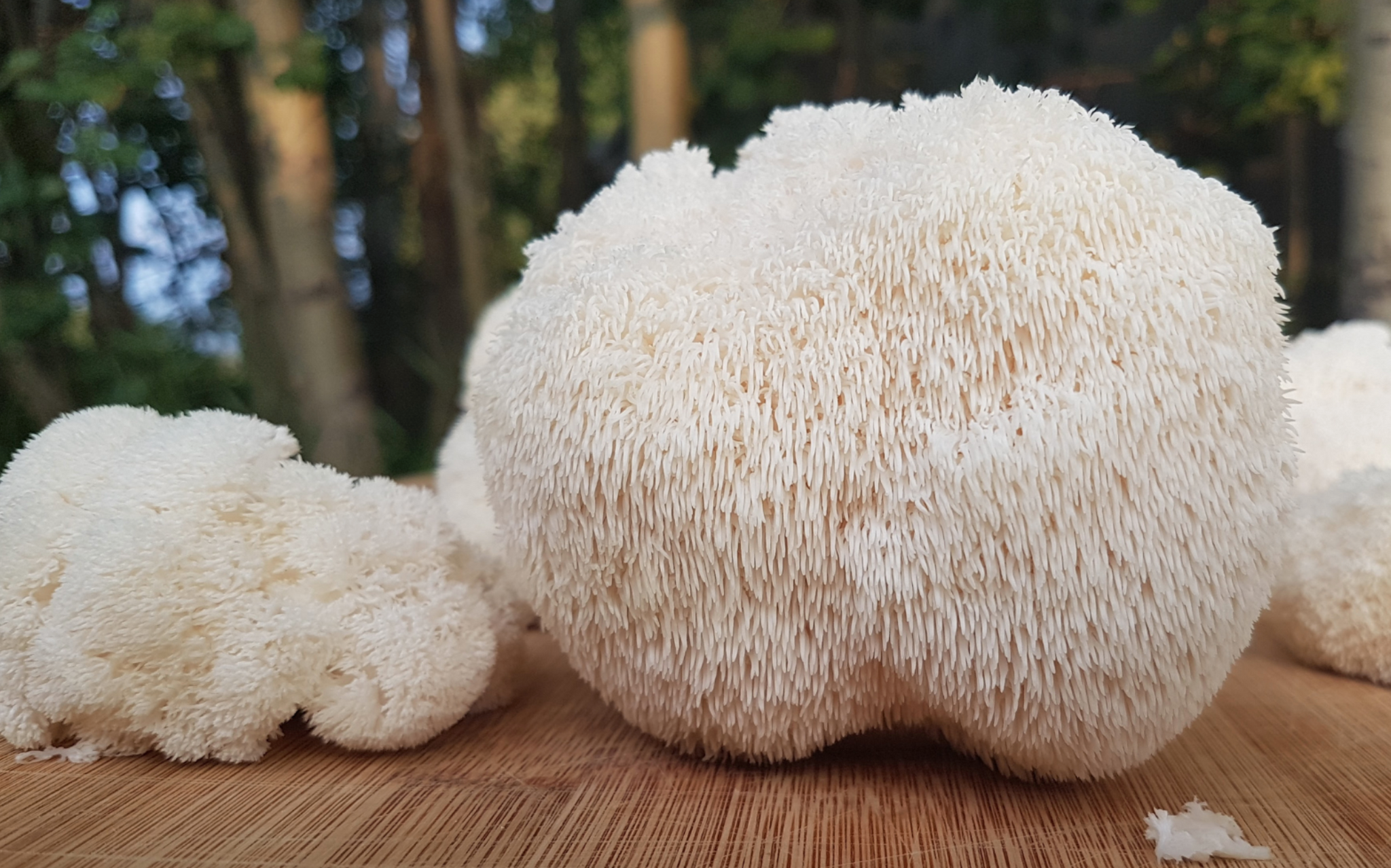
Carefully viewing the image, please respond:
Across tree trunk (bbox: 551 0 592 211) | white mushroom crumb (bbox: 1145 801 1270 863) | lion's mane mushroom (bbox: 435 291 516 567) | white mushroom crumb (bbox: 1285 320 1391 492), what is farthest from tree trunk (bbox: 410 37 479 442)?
white mushroom crumb (bbox: 1145 801 1270 863)

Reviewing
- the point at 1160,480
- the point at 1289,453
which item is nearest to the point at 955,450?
the point at 1160,480

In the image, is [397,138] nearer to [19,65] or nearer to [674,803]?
[19,65]

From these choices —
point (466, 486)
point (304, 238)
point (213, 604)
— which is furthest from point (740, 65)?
point (213, 604)

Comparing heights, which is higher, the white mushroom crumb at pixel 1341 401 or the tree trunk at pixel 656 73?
the tree trunk at pixel 656 73

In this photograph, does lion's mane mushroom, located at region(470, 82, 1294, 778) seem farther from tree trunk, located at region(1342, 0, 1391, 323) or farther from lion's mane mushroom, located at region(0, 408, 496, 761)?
tree trunk, located at region(1342, 0, 1391, 323)

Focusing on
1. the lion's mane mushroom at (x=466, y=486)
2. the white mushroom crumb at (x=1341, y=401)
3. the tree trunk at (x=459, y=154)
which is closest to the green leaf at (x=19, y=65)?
the lion's mane mushroom at (x=466, y=486)

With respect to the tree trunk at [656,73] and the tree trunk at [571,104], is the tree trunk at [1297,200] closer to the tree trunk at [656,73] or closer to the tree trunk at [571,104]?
the tree trunk at [656,73]
